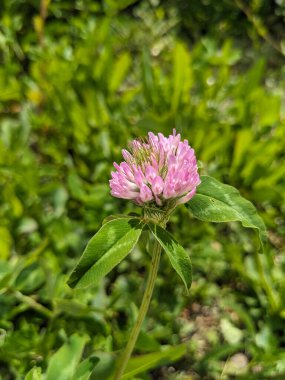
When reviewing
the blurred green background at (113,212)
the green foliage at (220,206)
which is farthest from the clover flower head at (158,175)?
the blurred green background at (113,212)

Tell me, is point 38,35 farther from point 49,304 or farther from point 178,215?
point 49,304

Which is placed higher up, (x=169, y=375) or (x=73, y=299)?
(x=73, y=299)

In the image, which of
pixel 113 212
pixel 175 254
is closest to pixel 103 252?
pixel 175 254

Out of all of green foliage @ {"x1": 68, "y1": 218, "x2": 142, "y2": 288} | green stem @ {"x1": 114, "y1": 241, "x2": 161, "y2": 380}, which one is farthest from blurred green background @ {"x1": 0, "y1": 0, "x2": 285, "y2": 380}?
green foliage @ {"x1": 68, "y1": 218, "x2": 142, "y2": 288}

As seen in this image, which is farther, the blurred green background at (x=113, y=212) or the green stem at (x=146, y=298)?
the blurred green background at (x=113, y=212)

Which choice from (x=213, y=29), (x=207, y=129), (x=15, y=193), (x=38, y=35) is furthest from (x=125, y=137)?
(x=213, y=29)

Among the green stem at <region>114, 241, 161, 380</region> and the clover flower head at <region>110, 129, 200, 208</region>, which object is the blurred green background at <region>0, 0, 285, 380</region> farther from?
the clover flower head at <region>110, 129, 200, 208</region>

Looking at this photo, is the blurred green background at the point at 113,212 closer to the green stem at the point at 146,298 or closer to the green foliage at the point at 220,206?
the green stem at the point at 146,298
